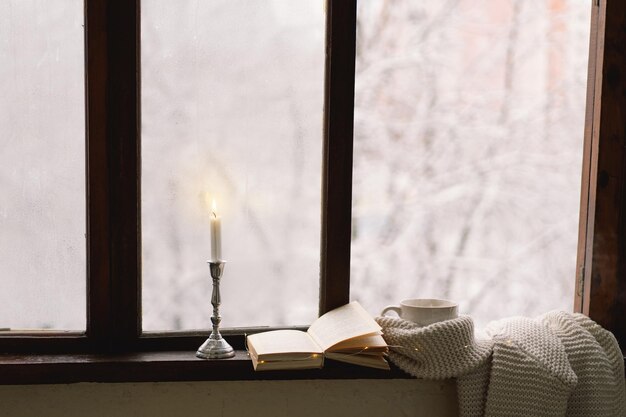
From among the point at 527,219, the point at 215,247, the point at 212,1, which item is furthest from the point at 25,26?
the point at 527,219

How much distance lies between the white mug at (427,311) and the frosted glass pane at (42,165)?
0.72m

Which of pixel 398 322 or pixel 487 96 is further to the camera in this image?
pixel 487 96

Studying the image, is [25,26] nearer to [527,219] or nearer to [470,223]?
[470,223]

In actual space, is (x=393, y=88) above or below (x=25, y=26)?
below

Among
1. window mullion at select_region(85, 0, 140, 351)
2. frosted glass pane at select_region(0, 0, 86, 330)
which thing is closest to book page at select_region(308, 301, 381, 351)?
window mullion at select_region(85, 0, 140, 351)

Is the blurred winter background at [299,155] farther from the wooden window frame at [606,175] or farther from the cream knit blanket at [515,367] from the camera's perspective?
the cream knit blanket at [515,367]

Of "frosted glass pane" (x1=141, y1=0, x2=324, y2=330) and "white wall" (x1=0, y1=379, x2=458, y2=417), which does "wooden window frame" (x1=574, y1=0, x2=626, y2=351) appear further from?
"frosted glass pane" (x1=141, y1=0, x2=324, y2=330)

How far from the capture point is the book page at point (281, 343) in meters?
1.37

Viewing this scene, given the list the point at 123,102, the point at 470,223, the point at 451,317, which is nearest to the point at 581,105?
the point at 470,223

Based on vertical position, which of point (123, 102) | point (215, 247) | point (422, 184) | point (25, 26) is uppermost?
point (25, 26)

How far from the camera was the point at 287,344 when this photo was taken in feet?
4.61

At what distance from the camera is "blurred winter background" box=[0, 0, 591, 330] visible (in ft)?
4.78

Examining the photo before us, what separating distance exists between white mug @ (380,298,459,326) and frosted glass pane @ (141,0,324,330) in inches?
8.6

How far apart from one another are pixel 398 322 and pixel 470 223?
319mm
